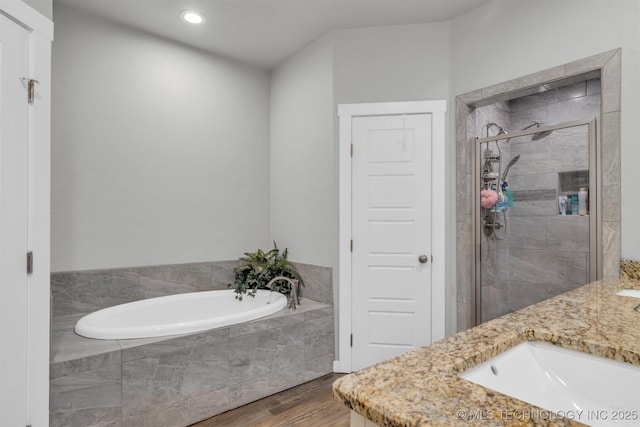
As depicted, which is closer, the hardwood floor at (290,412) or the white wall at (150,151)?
the hardwood floor at (290,412)

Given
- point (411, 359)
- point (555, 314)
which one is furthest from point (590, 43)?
point (411, 359)

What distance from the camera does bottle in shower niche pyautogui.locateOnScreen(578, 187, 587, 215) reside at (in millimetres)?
2707

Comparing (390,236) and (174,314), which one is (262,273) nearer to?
(174,314)

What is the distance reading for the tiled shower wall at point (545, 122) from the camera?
75.4 inches

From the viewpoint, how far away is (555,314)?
104cm

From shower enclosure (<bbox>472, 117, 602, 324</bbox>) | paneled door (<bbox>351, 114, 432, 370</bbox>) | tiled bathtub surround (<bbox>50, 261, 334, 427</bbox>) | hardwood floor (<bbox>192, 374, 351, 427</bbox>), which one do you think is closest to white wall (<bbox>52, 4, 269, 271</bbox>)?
tiled bathtub surround (<bbox>50, 261, 334, 427</bbox>)

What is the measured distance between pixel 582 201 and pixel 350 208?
5.94 feet

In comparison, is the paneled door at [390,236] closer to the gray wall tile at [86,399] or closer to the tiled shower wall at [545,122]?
the tiled shower wall at [545,122]

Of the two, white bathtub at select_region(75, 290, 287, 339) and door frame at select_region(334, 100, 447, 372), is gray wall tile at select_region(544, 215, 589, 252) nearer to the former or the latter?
door frame at select_region(334, 100, 447, 372)

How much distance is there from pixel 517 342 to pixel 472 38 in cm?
247

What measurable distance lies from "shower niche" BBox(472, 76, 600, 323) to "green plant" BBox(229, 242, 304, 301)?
1.59 meters
